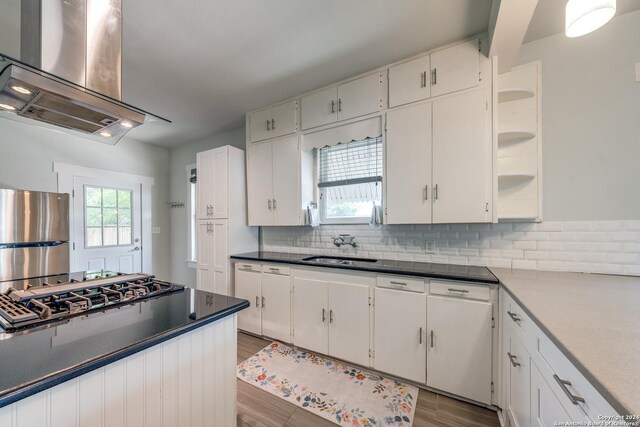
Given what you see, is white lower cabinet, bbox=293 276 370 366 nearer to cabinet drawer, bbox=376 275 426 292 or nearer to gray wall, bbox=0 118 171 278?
cabinet drawer, bbox=376 275 426 292

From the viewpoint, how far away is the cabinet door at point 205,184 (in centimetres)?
327

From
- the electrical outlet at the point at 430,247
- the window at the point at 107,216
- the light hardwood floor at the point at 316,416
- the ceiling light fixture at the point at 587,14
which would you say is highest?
the ceiling light fixture at the point at 587,14

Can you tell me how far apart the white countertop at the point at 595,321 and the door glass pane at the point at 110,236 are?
481cm

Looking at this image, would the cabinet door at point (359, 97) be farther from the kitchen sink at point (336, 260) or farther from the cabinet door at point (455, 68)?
the kitchen sink at point (336, 260)

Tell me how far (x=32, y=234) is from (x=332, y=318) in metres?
3.02

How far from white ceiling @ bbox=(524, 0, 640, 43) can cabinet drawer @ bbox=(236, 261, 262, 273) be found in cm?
311

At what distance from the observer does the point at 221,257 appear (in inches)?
123

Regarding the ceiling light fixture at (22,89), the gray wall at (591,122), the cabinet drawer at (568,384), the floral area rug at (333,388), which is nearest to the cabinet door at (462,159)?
the gray wall at (591,122)

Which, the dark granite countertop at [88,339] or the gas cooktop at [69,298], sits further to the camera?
the gas cooktop at [69,298]

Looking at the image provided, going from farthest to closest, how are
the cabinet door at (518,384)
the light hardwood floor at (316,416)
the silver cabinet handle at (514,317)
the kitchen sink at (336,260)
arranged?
the kitchen sink at (336,260) → the light hardwood floor at (316,416) → the silver cabinet handle at (514,317) → the cabinet door at (518,384)

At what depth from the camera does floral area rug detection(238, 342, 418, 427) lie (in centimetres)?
170

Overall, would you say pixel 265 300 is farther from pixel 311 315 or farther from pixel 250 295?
pixel 311 315

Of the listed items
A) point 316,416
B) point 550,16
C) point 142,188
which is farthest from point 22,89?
point 142,188

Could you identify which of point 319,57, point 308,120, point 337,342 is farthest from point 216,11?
point 337,342
